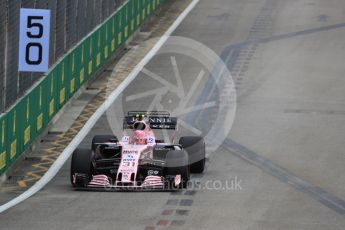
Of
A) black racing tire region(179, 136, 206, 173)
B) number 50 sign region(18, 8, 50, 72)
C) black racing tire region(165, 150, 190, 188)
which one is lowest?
black racing tire region(179, 136, 206, 173)

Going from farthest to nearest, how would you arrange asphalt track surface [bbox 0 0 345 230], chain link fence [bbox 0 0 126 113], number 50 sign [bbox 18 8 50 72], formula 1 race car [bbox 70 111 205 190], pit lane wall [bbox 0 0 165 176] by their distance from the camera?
chain link fence [bbox 0 0 126 113] → pit lane wall [bbox 0 0 165 176] → number 50 sign [bbox 18 8 50 72] → formula 1 race car [bbox 70 111 205 190] → asphalt track surface [bbox 0 0 345 230]

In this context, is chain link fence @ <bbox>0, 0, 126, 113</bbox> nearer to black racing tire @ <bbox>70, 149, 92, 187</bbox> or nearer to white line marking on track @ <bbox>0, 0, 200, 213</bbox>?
white line marking on track @ <bbox>0, 0, 200, 213</bbox>

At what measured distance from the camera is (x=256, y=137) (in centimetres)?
3297

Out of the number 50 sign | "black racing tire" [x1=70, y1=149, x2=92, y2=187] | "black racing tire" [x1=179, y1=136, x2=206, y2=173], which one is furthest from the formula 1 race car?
the number 50 sign

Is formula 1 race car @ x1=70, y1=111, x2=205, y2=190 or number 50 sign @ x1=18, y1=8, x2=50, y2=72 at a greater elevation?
number 50 sign @ x1=18, y1=8, x2=50, y2=72

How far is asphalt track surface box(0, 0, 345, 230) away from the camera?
23.5 metres

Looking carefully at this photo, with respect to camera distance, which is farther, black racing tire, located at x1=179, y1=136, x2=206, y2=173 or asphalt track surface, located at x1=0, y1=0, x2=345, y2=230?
black racing tire, located at x1=179, y1=136, x2=206, y2=173

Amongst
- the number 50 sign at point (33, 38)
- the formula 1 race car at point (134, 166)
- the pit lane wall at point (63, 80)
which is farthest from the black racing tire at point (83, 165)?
the number 50 sign at point (33, 38)

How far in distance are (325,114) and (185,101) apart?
459cm

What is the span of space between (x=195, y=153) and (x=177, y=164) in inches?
83.4

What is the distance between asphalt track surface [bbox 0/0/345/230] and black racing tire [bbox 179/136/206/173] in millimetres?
261

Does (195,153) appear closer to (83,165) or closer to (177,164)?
(177,164)

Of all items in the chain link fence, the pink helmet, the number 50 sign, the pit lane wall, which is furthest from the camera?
the chain link fence

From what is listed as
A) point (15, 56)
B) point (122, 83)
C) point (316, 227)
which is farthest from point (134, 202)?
point (122, 83)
